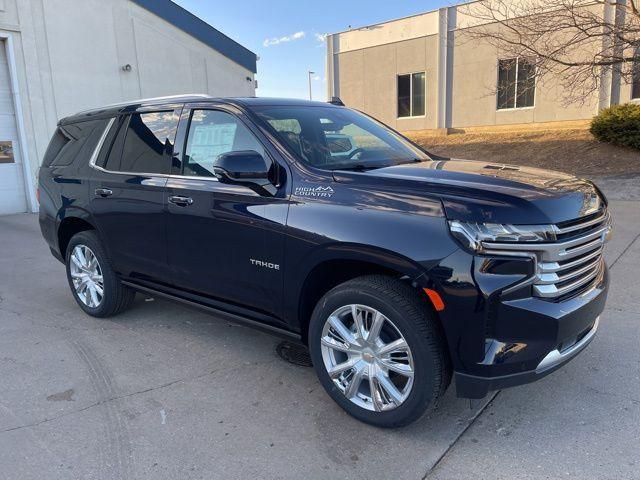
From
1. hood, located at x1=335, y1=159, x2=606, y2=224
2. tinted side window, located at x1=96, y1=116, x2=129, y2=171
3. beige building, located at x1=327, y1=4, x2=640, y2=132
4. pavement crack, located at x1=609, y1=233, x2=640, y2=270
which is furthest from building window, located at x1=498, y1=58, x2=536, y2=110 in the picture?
hood, located at x1=335, y1=159, x2=606, y2=224

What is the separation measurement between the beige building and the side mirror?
53.6 feet

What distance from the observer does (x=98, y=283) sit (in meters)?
4.85

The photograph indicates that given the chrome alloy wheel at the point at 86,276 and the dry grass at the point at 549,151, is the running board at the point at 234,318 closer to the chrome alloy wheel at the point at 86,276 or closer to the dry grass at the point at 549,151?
the chrome alloy wheel at the point at 86,276

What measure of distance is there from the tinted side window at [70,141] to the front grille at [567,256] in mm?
3876

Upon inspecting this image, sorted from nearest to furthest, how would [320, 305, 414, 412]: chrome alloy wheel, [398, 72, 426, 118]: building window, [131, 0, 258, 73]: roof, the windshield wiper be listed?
1. [320, 305, 414, 412]: chrome alloy wheel
2. the windshield wiper
3. [131, 0, 258, 73]: roof
4. [398, 72, 426, 118]: building window

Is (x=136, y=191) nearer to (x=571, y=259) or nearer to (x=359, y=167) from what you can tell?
(x=359, y=167)

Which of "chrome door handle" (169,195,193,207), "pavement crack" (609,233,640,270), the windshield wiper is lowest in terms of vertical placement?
"pavement crack" (609,233,640,270)

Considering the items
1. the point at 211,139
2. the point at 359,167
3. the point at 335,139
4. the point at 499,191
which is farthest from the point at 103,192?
the point at 499,191

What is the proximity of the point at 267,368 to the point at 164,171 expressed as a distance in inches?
66.9

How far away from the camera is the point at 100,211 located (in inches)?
179

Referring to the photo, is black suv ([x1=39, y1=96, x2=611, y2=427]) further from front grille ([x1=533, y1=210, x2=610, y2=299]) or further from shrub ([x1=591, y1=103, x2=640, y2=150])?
shrub ([x1=591, y1=103, x2=640, y2=150])

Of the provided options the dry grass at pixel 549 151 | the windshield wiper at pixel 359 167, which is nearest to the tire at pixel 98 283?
the windshield wiper at pixel 359 167

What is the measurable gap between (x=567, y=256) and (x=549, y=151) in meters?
15.4

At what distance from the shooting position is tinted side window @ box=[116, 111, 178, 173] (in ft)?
13.3
